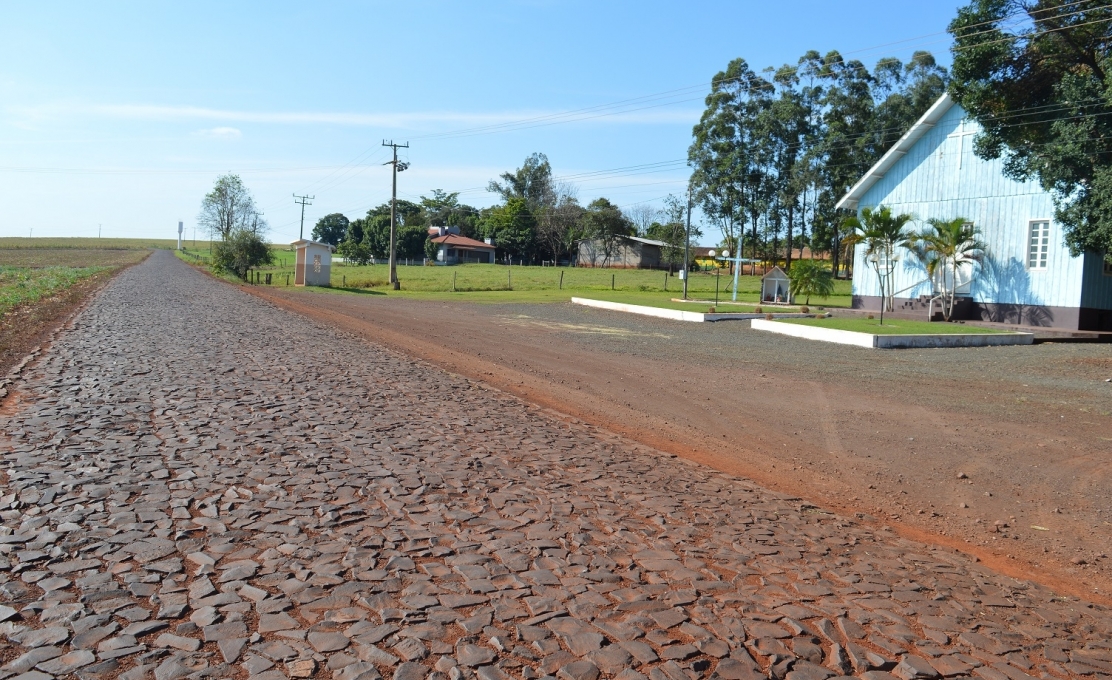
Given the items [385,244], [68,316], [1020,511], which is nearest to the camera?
[1020,511]

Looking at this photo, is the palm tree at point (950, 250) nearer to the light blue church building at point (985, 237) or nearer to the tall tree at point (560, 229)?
the light blue church building at point (985, 237)

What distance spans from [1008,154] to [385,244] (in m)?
81.3

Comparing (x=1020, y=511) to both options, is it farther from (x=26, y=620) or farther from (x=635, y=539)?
(x=26, y=620)

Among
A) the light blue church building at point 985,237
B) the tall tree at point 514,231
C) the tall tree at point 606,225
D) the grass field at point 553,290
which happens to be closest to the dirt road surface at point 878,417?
the light blue church building at point 985,237

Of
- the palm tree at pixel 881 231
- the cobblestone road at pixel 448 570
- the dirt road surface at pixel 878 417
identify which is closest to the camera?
the cobblestone road at pixel 448 570

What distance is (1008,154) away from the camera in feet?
85.1

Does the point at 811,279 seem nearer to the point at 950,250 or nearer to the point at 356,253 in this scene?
the point at 950,250

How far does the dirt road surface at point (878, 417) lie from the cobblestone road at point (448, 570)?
2.71 ft

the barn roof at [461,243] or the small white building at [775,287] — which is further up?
the barn roof at [461,243]

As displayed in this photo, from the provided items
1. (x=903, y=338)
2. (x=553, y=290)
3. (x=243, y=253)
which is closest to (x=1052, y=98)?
(x=903, y=338)

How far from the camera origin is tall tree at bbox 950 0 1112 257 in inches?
834

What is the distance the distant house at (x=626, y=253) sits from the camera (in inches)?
3477

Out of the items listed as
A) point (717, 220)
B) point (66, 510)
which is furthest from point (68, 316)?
point (717, 220)

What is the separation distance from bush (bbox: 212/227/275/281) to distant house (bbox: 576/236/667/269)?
40.0 m
